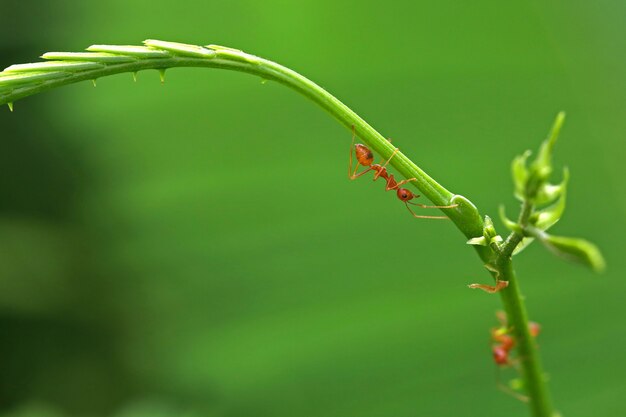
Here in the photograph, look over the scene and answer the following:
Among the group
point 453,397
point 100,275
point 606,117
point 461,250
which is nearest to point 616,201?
point 606,117

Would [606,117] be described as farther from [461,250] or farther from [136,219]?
[136,219]

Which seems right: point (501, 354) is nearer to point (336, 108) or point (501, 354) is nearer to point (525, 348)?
point (525, 348)

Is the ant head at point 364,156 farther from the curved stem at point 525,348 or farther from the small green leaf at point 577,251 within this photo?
the small green leaf at point 577,251

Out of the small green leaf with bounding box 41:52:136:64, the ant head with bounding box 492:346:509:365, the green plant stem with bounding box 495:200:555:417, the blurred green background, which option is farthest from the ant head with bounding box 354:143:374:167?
the blurred green background

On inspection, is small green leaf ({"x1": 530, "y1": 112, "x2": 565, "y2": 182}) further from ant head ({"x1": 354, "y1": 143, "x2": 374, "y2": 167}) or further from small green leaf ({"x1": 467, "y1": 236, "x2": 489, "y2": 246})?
ant head ({"x1": 354, "y1": 143, "x2": 374, "y2": 167})

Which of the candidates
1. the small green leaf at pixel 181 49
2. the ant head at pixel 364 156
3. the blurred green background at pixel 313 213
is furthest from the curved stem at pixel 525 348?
the blurred green background at pixel 313 213
